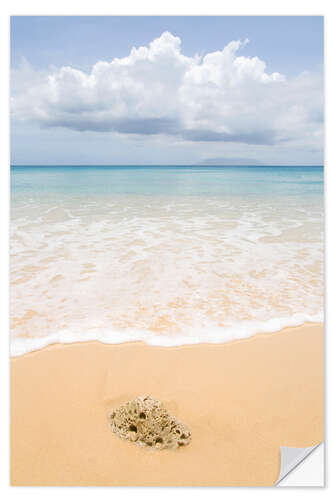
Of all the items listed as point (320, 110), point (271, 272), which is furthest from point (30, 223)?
point (320, 110)

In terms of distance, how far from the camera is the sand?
164cm

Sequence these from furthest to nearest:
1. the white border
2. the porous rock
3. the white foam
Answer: the white foam < the white border < the porous rock

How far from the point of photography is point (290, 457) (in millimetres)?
1740

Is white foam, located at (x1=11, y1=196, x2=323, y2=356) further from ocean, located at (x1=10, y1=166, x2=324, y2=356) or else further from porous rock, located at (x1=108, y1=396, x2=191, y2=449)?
porous rock, located at (x1=108, y1=396, x2=191, y2=449)

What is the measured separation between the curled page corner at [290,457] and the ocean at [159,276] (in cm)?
88

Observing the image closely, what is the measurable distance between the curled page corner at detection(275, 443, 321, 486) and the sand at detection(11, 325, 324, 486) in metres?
0.04

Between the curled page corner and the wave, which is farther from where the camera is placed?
the wave

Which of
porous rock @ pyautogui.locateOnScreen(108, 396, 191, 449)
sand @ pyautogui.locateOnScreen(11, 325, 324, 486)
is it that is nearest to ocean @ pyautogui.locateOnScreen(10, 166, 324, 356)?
sand @ pyautogui.locateOnScreen(11, 325, 324, 486)

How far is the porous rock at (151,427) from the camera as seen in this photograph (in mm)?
1621
